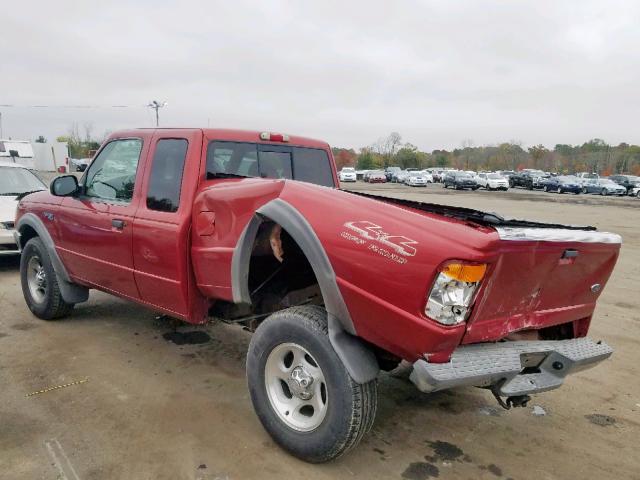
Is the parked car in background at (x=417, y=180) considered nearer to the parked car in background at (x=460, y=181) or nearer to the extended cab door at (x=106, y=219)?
the parked car in background at (x=460, y=181)

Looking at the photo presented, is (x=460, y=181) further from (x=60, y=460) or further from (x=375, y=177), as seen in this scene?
(x=60, y=460)

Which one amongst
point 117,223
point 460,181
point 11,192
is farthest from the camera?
point 460,181

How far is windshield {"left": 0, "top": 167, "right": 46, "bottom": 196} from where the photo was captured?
8.05 metres

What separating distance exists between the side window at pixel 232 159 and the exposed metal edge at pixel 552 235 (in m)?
2.07

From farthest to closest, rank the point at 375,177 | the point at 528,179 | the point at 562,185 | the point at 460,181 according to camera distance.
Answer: the point at 375,177
the point at 528,179
the point at 460,181
the point at 562,185

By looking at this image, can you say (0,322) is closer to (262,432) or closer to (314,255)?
(262,432)

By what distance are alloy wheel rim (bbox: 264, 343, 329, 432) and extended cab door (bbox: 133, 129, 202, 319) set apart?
88cm

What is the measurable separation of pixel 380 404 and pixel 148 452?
61.9 inches

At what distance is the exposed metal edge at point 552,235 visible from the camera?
2324 millimetres

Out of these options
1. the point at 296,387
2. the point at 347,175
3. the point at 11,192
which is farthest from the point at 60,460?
the point at 347,175

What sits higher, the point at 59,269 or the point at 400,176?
the point at 59,269

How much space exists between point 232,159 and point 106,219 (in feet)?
3.80

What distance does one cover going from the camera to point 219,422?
328 centimetres

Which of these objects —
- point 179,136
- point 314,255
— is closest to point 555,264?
point 314,255
